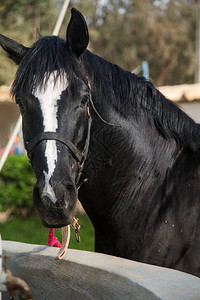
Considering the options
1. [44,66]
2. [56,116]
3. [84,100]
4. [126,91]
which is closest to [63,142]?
[56,116]

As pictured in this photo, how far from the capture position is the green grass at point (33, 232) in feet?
22.0

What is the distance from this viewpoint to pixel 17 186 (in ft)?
29.9

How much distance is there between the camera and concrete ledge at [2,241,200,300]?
155 cm

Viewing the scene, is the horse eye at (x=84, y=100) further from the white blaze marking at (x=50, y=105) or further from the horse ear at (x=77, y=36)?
the horse ear at (x=77, y=36)

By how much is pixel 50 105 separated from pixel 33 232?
19.1 ft

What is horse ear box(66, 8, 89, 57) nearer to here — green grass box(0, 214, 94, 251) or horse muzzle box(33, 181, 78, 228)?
horse muzzle box(33, 181, 78, 228)

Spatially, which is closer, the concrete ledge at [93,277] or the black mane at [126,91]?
the concrete ledge at [93,277]

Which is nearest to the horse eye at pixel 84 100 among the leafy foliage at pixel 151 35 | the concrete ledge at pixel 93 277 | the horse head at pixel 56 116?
the horse head at pixel 56 116

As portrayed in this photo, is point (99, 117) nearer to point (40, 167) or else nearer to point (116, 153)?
point (116, 153)

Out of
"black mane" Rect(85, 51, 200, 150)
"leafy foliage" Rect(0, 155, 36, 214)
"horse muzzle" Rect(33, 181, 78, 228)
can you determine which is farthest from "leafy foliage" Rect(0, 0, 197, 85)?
"horse muzzle" Rect(33, 181, 78, 228)

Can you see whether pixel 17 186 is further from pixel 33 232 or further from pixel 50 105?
pixel 50 105

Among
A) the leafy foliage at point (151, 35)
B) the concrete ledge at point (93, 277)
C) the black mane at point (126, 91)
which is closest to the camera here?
the concrete ledge at point (93, 277)

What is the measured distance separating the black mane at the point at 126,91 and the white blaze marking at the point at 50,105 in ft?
0.55

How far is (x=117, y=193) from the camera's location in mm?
2568
